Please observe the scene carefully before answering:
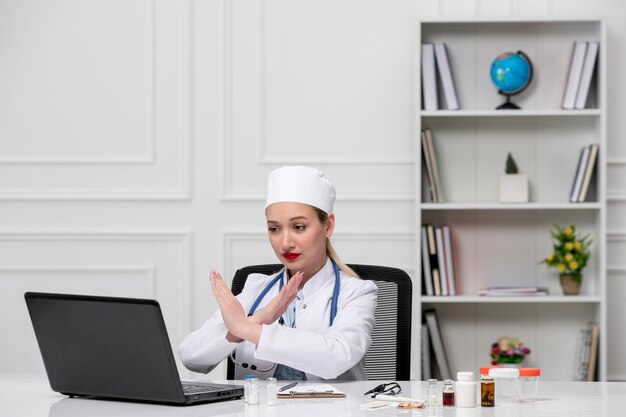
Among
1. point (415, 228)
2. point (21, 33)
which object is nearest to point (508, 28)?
point (415, 228)

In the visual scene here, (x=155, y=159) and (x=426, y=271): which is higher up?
(x=155, y=159)

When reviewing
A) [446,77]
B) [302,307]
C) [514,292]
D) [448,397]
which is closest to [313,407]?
[448,397]

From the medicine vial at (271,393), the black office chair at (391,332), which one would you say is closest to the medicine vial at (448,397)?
the medicine vial at (271,393)

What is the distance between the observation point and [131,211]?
13.2 feet

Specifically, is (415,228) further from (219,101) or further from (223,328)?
(223,328)

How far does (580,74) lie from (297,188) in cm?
207

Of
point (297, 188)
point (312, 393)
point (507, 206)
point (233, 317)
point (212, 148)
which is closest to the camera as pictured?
point (312, 393)

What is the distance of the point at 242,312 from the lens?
77.9 inches

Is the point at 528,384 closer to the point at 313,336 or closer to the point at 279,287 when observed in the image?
the point at 313,336

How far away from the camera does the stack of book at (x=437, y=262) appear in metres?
3.85

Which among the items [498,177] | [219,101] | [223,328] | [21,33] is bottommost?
[223,328]

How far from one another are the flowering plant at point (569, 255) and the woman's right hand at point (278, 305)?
6.87 ft

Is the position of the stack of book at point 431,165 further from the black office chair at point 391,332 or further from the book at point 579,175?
the black office chair at point 391,332

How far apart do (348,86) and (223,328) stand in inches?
82.7
